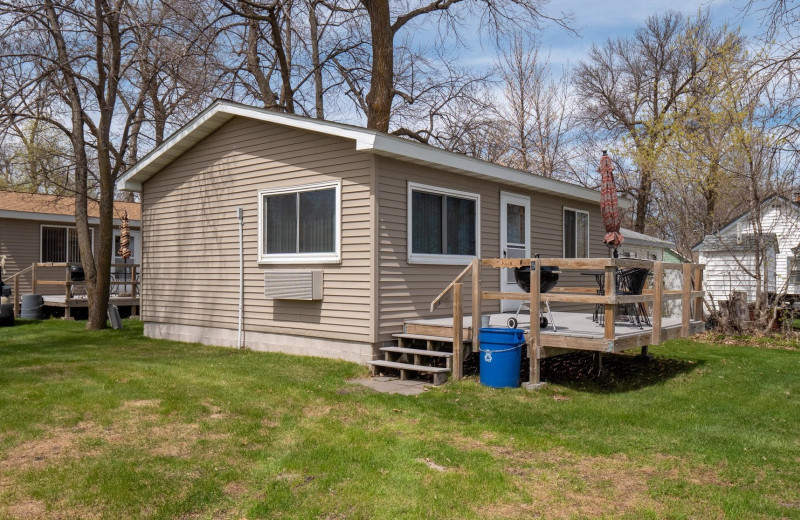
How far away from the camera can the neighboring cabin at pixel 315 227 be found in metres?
8.73

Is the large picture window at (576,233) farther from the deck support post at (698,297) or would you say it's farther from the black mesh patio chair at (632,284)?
the black mesh patio chair at (632,284)

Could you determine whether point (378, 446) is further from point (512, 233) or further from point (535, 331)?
point (512, 233)

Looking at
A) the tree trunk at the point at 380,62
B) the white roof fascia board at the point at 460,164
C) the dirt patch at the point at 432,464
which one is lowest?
the dirt patch at the point at 432,464

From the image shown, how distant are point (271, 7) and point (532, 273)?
10506mm

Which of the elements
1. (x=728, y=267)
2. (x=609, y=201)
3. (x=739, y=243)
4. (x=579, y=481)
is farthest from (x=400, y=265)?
(x=728, y=267)

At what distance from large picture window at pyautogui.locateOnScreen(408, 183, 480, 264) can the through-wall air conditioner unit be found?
1.39 m

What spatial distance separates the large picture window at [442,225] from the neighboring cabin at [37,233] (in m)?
13.4

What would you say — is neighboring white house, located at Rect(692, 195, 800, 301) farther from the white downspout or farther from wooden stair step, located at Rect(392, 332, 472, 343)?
the white downspout

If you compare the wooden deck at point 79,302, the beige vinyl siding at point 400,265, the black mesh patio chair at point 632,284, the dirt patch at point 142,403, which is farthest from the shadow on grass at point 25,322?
the black mesh patio chair at point 632,284

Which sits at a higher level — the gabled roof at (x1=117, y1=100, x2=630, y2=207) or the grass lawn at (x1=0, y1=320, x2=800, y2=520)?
the gabled roof at (x1=117, y1=100, x2=630, y2=207)

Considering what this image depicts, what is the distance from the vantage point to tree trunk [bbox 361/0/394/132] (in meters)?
15.9

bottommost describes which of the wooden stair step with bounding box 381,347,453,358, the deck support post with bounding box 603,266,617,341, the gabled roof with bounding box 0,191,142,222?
the wooden stair step with bounding box 381,347,453,358

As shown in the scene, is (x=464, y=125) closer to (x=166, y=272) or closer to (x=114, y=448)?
(x=166, y=272)

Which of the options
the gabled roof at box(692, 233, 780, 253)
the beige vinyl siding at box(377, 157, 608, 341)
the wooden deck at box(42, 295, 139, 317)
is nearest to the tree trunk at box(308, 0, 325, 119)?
the wooden deck at box(42, 295, 139, 317)
